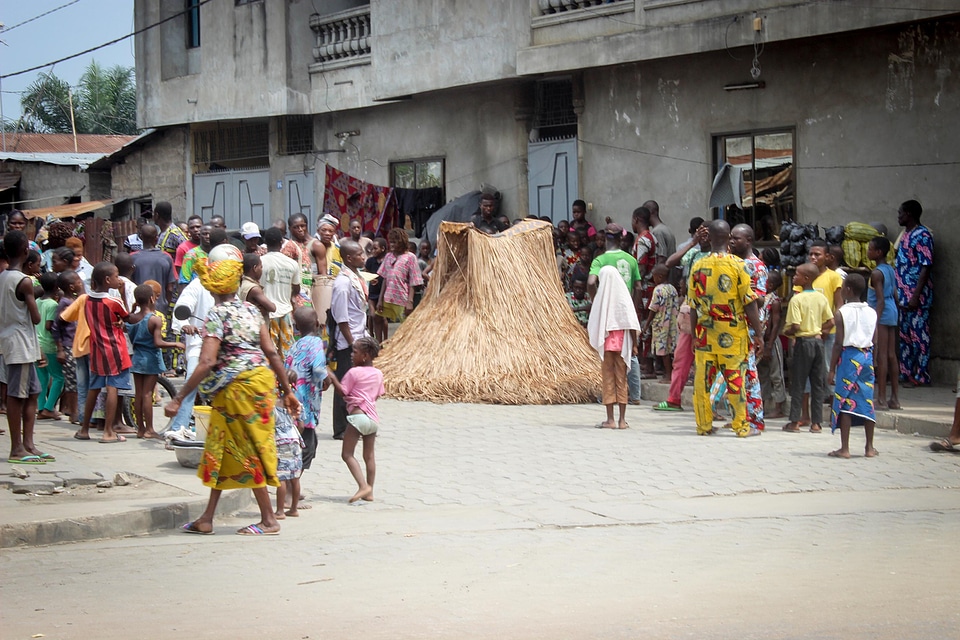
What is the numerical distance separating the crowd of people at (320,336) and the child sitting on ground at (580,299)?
112cm

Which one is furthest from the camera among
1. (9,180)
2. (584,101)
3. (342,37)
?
(9,180)

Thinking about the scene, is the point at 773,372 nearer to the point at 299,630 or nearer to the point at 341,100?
the point at 299,630

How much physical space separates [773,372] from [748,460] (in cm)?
237

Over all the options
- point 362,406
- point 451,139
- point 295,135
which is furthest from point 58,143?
point 362,406

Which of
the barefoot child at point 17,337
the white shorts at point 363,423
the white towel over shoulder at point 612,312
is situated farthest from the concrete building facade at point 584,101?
the barefoot child at point 17,337

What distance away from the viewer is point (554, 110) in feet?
61.7

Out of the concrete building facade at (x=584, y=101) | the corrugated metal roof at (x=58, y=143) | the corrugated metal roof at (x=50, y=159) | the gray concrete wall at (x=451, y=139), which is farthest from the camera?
the corrugated metal roof at (x=58, y=143)

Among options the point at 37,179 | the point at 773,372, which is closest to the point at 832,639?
the point at 773,372

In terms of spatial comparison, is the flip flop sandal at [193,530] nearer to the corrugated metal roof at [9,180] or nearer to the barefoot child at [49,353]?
the barefoot child at [49,353]

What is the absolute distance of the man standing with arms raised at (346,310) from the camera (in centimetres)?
1044

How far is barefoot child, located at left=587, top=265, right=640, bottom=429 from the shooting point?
11.3 metres

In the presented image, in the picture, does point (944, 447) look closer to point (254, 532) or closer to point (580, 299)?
point (254, 532)

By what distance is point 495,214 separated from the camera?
61.4 ft

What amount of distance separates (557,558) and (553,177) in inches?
499
